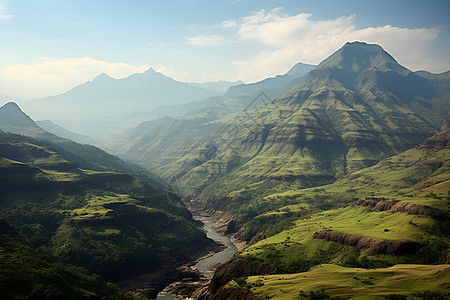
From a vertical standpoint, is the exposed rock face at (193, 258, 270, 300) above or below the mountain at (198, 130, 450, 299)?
below

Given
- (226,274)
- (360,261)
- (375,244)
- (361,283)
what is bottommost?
(226,274)

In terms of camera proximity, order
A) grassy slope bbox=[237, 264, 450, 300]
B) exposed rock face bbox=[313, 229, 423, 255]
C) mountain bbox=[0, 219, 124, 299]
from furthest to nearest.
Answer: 1. exposed rock face bbox=[313, 229, 423, 255]
2. mountain bbox=[0, 219, 124, 299]
3. grassy slope bbox=[237, 264, 450, 300]

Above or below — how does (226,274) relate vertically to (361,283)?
below

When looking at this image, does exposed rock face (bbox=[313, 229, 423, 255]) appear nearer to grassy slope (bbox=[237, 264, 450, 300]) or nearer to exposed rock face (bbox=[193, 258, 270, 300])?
grassy slope (bbox=[237, 264, 450, 300])

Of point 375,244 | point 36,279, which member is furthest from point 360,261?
point 36,279

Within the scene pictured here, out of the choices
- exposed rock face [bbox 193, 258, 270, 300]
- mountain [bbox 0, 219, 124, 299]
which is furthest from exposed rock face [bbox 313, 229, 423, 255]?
mountain [bbox 0, 219, 124, 299]

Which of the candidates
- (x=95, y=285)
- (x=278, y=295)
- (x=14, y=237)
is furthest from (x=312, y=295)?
(x=14, y=237)

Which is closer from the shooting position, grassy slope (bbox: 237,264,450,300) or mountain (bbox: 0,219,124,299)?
grassy slope (bbox: 237,264,450,300)

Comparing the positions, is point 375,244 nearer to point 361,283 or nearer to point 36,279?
point 361,283

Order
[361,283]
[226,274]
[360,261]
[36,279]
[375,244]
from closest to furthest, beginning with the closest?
[361,283], [36,279], [360,261], [375,244], [226,274]

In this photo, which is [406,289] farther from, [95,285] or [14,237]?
[14,237]
